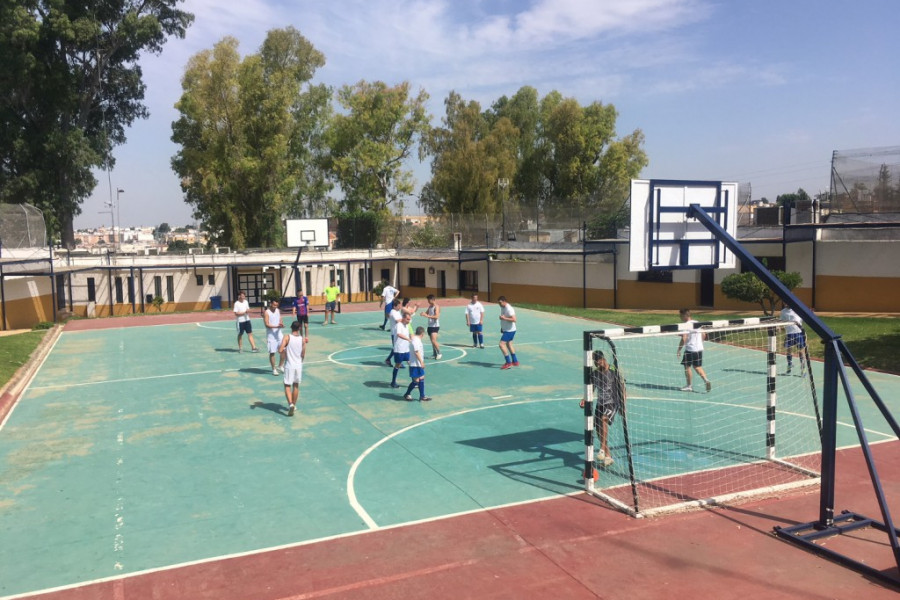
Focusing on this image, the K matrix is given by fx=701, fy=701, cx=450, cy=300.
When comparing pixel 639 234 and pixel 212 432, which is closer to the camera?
pixel 639 234

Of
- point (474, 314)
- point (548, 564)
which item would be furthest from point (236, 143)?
point (548, 564)

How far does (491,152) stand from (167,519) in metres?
54.2

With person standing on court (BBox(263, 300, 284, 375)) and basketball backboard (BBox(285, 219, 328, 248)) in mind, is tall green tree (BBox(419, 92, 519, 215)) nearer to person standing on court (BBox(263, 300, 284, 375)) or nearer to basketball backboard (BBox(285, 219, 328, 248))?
basketball backboard (BBox(285, 219, 328, 248))

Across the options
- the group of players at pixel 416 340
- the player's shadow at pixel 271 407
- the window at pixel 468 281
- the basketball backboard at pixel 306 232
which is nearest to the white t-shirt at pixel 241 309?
the group of players at pixel 416 340

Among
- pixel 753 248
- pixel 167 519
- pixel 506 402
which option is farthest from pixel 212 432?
pixel 753 248

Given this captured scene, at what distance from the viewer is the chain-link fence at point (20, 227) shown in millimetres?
31891

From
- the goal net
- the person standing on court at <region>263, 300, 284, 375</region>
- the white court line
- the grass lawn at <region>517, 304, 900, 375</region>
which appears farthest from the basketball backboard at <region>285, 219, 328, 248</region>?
the white court line

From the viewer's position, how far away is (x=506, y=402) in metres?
→ 15.1

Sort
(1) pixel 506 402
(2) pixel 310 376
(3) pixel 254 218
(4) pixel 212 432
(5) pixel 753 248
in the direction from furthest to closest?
1. (3) pixel 254 218
2. (5) pixel 753 248
3. (2) pixel 310 376
4. (1) pixel 506 402
5. (4) pixel 212 432

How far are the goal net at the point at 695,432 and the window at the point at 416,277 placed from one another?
3111cm

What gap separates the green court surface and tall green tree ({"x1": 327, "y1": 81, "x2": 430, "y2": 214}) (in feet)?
131

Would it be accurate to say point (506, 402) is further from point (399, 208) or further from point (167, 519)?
point (399, 208)

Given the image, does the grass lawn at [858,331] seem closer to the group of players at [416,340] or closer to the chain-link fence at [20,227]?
the group of players at [416,340]

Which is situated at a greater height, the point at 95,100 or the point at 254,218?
the point at 95,100
